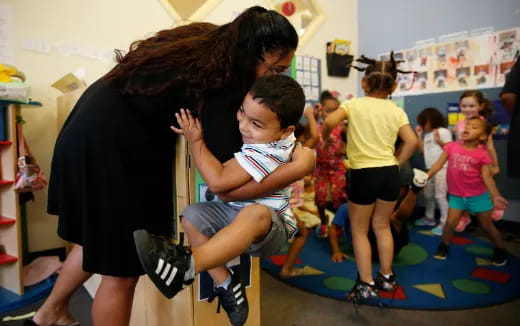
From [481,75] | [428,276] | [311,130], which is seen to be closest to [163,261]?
[311,130]

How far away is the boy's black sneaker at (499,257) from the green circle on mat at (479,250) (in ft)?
0.58

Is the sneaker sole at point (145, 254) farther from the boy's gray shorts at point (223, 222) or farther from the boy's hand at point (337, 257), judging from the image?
the boy's hand at point (337, 257)

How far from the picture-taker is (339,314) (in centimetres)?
196

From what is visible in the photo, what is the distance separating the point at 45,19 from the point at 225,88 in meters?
2.29

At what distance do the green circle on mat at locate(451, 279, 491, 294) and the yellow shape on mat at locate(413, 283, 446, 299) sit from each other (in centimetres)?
12

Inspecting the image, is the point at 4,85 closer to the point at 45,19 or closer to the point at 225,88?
the point at 45,19

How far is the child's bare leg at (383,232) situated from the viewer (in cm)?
211

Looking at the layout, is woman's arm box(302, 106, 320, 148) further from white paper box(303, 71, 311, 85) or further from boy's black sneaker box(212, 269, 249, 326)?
white paper box(303, 71, 311, 85)

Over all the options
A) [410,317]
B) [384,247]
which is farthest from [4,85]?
[410,317]

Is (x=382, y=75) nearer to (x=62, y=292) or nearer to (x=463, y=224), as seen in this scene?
(x=62, y=292)

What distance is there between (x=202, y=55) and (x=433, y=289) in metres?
2.07

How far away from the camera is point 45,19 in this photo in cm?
263

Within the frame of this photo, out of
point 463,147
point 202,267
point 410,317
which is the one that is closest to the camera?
point 202,267

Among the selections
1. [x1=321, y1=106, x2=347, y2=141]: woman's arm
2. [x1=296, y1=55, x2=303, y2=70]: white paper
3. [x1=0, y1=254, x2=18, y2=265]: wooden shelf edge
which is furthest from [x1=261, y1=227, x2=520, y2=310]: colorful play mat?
[x1=296, y1=55, x2=303, y2=70]: white paper
